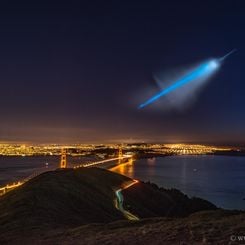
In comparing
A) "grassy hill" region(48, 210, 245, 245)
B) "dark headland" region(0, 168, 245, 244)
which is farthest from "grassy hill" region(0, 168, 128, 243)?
"grassy hill" region(48, 210, 245, 245)

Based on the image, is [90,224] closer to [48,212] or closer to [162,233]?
[162,233]

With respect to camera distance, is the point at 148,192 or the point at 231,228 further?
the point at 148,192

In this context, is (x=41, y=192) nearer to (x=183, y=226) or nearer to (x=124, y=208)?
(x=124, y=208)

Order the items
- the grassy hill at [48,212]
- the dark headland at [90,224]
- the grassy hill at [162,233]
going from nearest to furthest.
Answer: the grassy hill at [162,233] → the dark headland at [90,224] → the grassy hill at [48,212]

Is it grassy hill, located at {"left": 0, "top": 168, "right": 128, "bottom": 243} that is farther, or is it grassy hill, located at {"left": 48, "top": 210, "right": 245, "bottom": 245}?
grassy hill, located at {"left": 0, "top": 168, "right": 128, "bottom": 243}

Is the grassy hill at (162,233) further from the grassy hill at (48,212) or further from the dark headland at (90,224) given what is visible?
the grassy hill at (48,212)

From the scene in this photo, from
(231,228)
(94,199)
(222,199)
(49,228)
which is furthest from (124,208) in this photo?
(222,199)

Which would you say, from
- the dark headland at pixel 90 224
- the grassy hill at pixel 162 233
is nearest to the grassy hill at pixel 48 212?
the dark headland at pixel 90 224

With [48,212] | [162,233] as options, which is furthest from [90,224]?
[48,212]

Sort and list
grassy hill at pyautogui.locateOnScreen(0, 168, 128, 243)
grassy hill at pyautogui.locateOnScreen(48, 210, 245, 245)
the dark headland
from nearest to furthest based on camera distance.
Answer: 1. grassy hill at pyautogui.locateOnScreen(48, 210, 245, 245)
2. the dark headland
3. grassy hill at pyautogui.locateOnScreen(0, 168, 128, 243)

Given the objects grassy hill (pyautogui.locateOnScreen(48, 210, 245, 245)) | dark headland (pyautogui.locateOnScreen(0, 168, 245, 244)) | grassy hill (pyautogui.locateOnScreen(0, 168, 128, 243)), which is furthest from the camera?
grassy hill (pyautogui.locateOnScreen(0, 168, 128, 243))

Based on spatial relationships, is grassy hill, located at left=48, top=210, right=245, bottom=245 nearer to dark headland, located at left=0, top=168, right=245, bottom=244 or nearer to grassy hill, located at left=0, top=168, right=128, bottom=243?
dark headland, located at left=0, top=168, right=245, bottom=244
